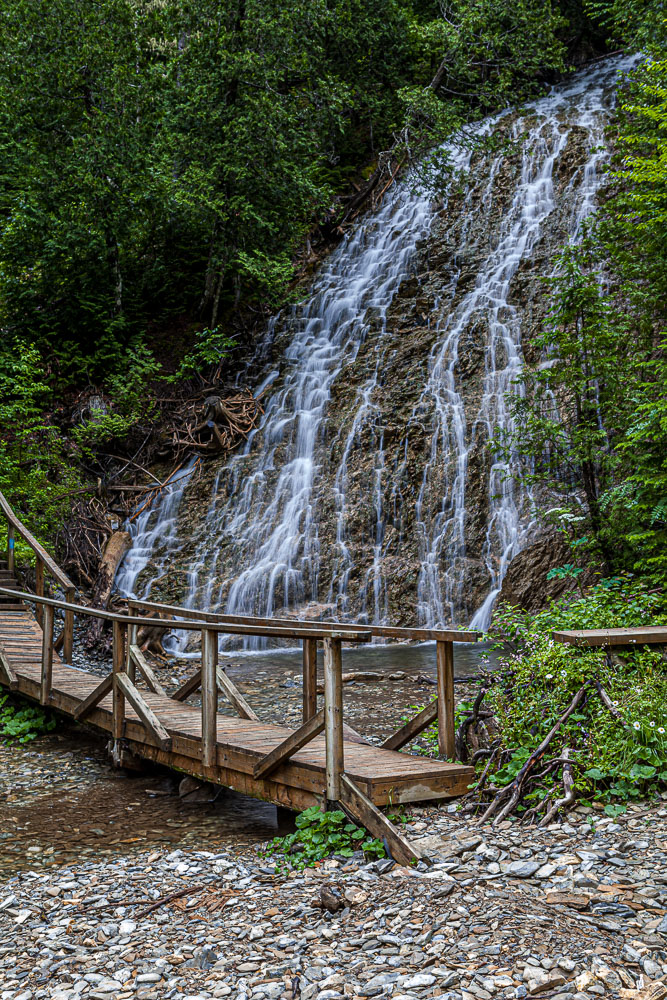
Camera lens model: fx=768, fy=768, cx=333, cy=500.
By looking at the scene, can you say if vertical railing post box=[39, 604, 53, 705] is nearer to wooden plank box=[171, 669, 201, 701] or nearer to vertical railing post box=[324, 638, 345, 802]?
wooden plank box=[171, 669, 201, 701]

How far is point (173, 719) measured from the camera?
23.5ft

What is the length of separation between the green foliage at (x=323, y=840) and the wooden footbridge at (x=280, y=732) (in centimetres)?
8

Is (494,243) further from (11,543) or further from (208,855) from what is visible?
(208,855)

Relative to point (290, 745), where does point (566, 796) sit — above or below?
below

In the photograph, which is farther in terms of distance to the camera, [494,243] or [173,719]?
[494,243]

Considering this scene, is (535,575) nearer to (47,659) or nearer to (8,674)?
(47,659)

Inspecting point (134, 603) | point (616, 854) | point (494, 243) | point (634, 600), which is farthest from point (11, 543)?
point (494, 243)

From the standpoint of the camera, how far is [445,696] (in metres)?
5.50

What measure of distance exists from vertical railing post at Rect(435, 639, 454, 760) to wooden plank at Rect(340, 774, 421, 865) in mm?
920

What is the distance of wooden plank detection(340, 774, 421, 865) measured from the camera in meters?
4.36

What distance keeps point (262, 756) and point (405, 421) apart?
10.6m

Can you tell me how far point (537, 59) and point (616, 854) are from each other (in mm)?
23385

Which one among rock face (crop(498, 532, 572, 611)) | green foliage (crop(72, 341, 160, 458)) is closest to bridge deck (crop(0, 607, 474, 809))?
rock face (crop(498, 532, 572, 611))

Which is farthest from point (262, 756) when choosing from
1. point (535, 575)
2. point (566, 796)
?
point (535, 575)
